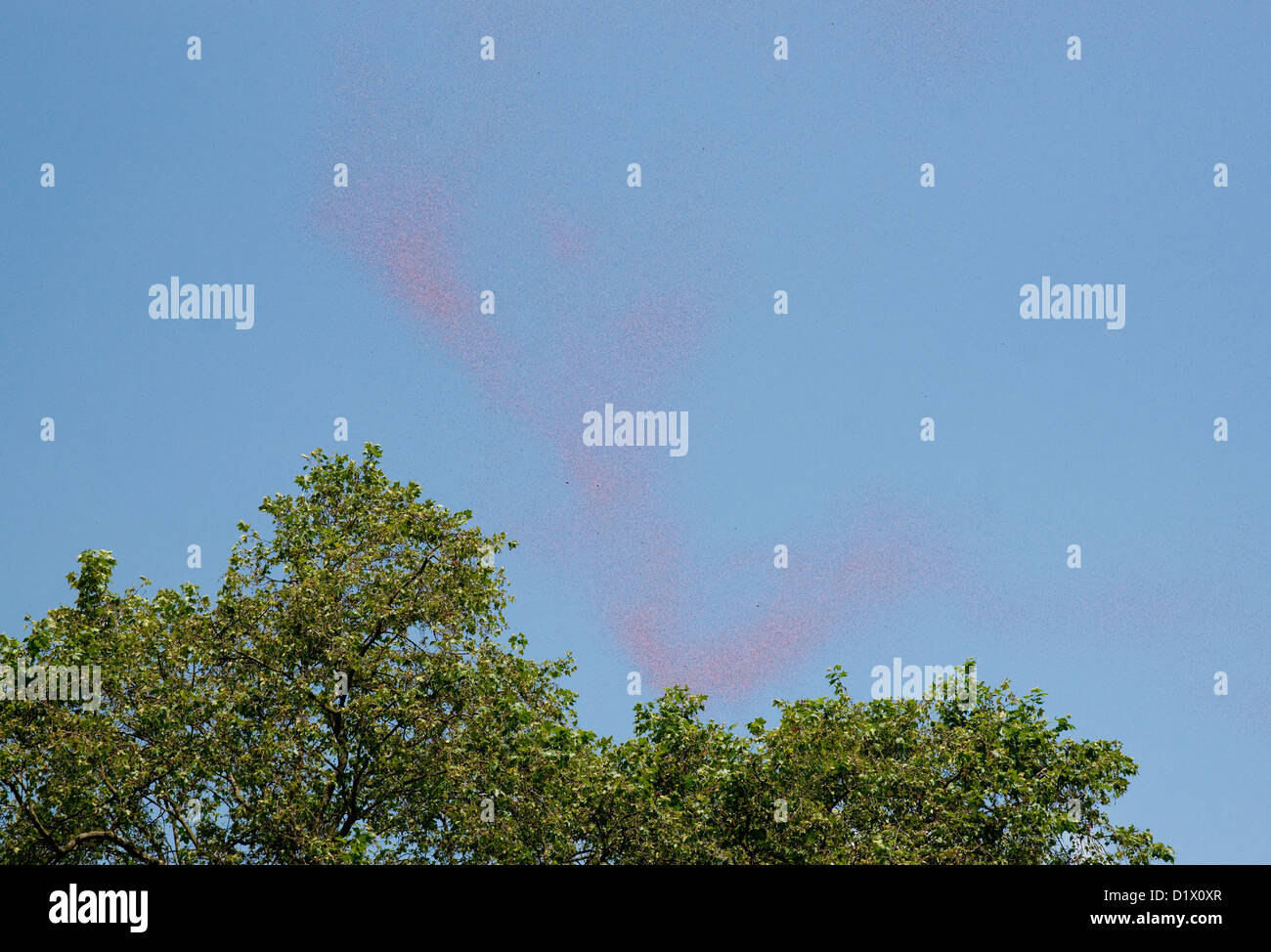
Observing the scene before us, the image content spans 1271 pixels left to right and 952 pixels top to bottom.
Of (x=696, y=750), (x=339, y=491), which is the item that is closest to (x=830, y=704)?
(x=696, y=750)

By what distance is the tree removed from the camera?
87.9ft

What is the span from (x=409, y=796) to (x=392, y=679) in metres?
2.63

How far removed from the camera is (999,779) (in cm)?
3147

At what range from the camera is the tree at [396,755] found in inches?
1054

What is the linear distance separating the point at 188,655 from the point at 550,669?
8594 mm

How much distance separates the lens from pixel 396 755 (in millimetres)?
26906

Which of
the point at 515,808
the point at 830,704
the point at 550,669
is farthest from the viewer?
the point at 830,704

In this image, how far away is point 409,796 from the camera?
27.2m
